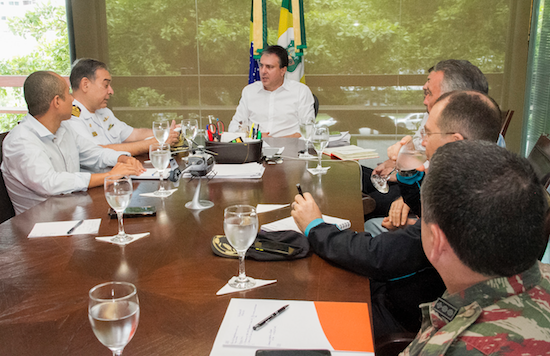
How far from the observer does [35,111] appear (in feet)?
7.95

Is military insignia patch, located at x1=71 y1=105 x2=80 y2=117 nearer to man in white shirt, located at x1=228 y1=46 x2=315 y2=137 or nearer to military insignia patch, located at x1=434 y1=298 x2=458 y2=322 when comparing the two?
man in white shirt, located at x1=228 y1=46 x2=315 y2=137

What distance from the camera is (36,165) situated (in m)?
2.15

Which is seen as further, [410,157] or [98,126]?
[98,126]

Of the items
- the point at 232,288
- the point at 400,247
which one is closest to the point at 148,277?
Answer: the point at 232,288

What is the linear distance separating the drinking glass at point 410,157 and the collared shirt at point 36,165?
1380 mm

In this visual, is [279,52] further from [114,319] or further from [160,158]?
[114,319]

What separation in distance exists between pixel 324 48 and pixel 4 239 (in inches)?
183

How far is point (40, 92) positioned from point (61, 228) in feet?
3.82

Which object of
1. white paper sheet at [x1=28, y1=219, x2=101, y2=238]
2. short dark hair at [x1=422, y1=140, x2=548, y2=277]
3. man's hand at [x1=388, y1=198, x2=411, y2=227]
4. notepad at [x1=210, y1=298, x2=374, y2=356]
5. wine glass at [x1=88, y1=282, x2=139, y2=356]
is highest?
short dark hair at [x1=422, y1=140, x2=548, y2=277]

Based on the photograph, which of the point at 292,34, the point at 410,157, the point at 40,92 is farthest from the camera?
the point at 292,34

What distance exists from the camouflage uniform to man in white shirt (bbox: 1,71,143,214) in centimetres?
177

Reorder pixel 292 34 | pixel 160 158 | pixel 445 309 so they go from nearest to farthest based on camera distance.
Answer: pixel 445 309 → pixel 160 158 → pixel 292 34

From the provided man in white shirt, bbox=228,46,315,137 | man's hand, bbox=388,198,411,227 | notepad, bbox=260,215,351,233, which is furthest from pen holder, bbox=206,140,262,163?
man in white shirt, bbox=228,46,315,137

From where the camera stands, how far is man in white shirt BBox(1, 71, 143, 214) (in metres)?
2.11
